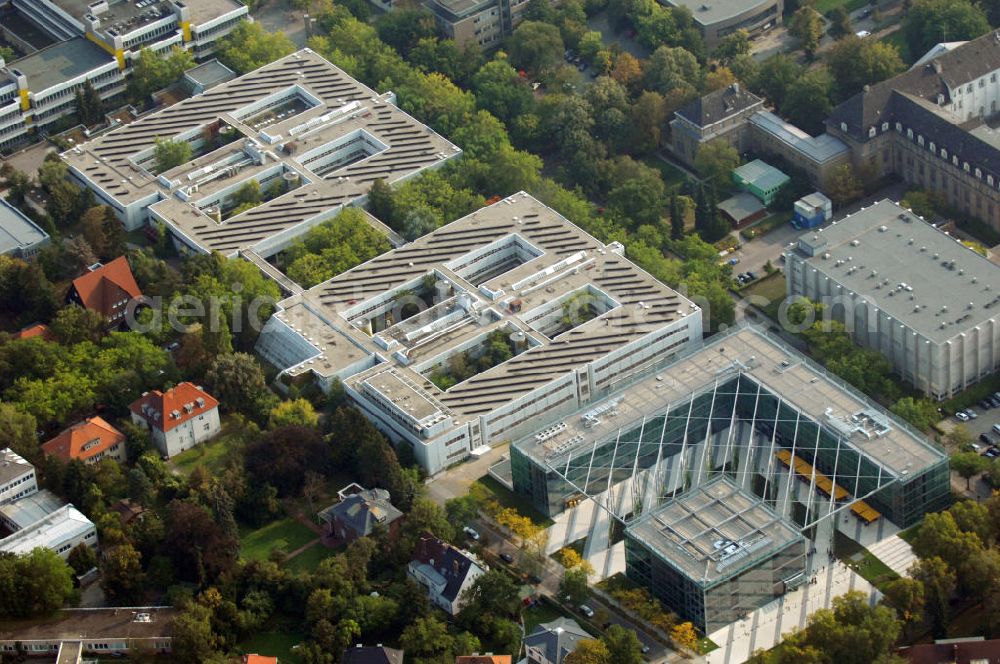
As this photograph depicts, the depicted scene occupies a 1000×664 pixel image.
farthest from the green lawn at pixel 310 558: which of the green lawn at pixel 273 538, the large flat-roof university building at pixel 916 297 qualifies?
the large flat-roof university building at pixel 916 297

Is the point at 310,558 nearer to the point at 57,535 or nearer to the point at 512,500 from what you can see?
the point at 512,500

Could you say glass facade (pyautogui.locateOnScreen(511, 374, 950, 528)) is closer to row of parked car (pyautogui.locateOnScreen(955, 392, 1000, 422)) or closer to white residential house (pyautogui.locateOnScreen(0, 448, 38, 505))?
row of parked car (pyautogui.locateOnScreen(955, 392, 1000, 422))

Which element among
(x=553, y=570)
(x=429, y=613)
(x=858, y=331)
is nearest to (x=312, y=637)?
(x=429, y=613)

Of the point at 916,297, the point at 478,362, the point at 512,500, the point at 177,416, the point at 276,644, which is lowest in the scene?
the point at 512,500

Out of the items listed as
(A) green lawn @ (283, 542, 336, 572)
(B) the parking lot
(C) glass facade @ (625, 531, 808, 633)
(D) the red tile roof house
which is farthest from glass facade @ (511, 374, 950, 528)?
(D) the red tile roof house

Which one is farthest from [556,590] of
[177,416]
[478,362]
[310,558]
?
[177,416]

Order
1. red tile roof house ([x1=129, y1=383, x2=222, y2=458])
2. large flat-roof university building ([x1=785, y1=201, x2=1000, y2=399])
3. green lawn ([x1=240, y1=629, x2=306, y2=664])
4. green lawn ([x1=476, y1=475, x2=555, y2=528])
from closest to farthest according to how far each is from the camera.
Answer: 1. green lawn ([x1=240, y1=629, x2=306, y2=664])
2. green lawn ([x1=476, y1=475, x2=555, y2=528])
3. red tile roof house ([x1=129, y1=383, x2=222, y2=458])
4. large flat-roof university building ([x1=785, y1=201, x2=1000, y2=399])

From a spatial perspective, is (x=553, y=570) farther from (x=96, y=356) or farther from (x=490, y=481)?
(x=96, y=356)
